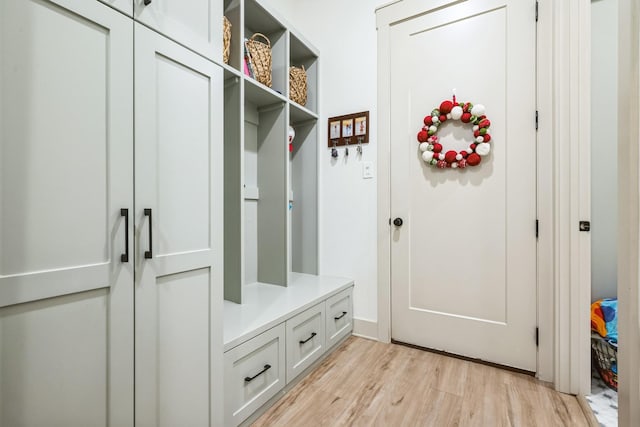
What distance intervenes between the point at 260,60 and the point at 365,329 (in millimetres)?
1980

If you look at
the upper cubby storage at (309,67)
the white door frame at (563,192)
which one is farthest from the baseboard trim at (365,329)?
the upper cubby storage at (309,67)

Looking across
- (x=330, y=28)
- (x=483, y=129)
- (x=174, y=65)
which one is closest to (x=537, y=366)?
(x=483, y=129)

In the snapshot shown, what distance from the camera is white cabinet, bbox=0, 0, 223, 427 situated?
69cm

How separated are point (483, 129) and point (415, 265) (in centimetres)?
95

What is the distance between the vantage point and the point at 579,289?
154cm

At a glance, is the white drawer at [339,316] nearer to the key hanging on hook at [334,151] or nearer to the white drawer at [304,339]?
the white drawer at [304,339]

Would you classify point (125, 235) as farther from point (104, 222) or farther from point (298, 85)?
point (298, 85)

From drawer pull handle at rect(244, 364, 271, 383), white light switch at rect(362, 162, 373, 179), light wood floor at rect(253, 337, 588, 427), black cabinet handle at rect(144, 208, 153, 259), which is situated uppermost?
white light switch at rect(362, 162, 373, 179)

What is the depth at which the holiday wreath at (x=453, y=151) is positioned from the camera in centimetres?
183

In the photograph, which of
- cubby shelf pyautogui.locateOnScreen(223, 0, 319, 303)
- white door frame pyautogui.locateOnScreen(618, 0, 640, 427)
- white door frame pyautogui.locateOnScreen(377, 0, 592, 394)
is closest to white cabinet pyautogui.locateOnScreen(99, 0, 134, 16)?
cubby shelf pyautogui.locateOnScreen(223, 0, 319, 303)

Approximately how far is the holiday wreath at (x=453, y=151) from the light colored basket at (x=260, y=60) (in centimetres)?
108

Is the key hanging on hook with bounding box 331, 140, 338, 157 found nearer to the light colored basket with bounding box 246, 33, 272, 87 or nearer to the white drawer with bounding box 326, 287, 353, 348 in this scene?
the light colored basket with bounding box 246, 33, 272, 87

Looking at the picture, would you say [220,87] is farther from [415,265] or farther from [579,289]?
[579,289]

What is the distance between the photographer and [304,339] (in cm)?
173
